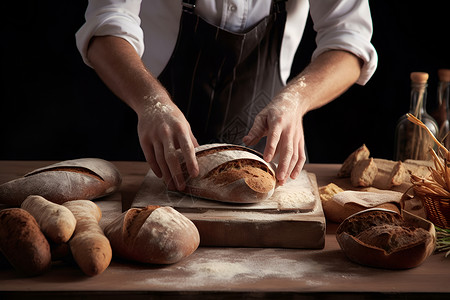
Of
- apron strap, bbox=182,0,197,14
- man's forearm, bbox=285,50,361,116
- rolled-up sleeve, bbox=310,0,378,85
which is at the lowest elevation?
man's forearm, bbox=285,50,361,116

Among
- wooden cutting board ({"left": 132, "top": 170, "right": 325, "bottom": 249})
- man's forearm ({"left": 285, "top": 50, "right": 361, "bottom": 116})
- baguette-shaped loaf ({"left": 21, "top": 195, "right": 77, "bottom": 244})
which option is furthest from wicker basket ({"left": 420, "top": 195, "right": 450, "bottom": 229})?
baguette-shaped loaf ({"left": 21, "top": 195, "right": 77, "bottom": 244})

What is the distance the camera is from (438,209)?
134cm

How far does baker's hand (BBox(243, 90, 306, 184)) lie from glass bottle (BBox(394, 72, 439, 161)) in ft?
1.64

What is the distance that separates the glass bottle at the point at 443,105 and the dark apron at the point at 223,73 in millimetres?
613

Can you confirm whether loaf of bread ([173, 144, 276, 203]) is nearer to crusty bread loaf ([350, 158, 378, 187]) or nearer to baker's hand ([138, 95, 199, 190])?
baker's hand ([138, 95, 199, 190])

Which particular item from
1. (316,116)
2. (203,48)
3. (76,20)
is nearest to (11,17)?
(76,20)

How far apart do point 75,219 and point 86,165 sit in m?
0.37

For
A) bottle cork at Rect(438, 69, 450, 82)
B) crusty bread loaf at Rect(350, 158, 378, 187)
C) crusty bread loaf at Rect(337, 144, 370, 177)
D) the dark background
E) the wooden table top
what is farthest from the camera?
the dark background

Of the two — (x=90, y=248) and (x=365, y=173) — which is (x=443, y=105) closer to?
(x=365, y=173)

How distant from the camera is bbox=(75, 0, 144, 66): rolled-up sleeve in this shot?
5.89 feet

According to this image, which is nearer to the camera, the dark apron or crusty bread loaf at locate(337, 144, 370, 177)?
crusty bread loaf at locate(337, 144, 370, 177)

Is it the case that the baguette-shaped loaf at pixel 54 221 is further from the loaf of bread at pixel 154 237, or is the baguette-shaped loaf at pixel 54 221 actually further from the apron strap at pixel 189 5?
the apron strap at pixel 189 5

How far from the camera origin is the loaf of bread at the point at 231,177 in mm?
1379

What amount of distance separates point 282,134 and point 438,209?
18.0 inches
